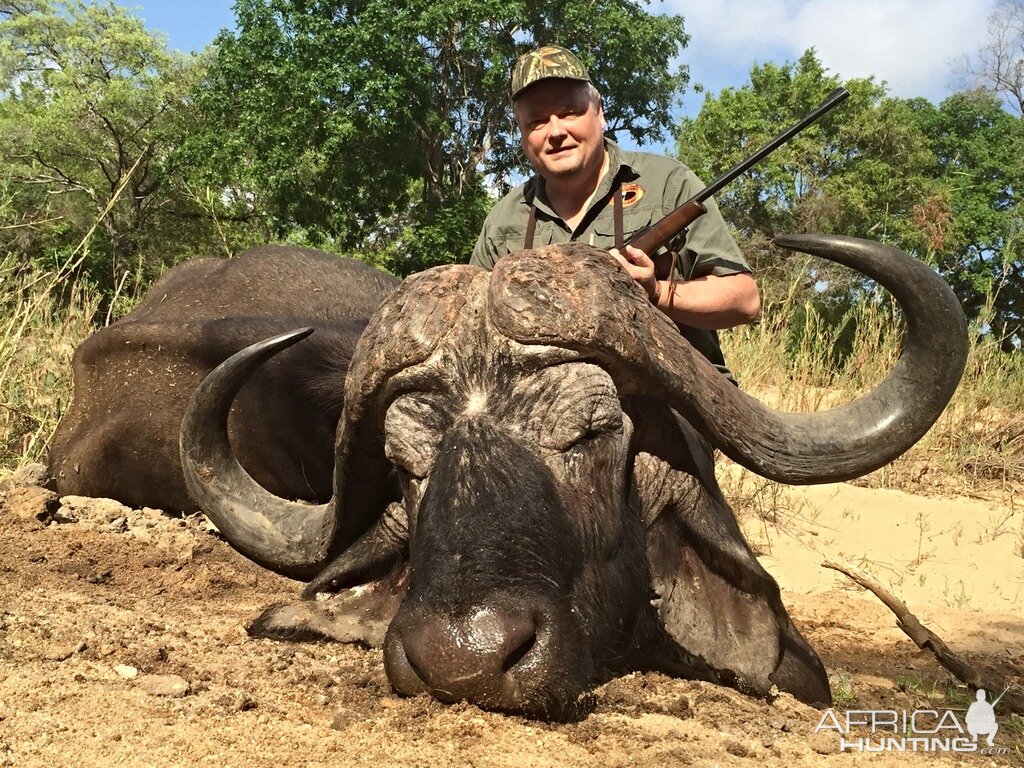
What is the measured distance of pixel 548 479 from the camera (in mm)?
2438

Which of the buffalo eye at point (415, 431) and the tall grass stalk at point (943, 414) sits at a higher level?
the tall grass stalk at point (943, 414)

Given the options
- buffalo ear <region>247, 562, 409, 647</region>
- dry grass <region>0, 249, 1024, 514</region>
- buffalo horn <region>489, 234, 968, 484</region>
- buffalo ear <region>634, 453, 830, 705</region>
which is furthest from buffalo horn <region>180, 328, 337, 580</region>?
dry grass <region>0, 249, 1024, 514</region>

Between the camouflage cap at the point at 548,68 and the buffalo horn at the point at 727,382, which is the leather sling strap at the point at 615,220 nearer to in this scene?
the camouflage cap at the point at 548,68

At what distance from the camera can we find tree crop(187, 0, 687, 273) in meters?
19.3

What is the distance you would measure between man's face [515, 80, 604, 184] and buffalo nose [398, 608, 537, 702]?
262cm

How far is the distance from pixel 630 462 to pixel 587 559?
478 millimetres

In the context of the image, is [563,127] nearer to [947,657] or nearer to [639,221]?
[639,221]

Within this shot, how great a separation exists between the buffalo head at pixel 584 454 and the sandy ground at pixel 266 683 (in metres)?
0.16

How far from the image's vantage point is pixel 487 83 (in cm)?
2112

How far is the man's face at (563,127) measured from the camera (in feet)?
13.6

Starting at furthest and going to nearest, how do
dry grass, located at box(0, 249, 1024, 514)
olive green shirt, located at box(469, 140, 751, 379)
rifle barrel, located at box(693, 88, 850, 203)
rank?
dry grass, located at box(0, 249, 1024, 514) < olive green shirt, located at box(469, 140, 751, 379) < rifle barrel, located at box(693, 88, 850, 203)

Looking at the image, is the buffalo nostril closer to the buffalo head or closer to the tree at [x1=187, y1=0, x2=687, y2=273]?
the buffalo head

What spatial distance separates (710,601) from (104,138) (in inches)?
861

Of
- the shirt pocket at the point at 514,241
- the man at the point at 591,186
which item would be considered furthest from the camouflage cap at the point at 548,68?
the shirt pocket at the point at 514,241
